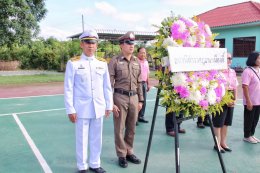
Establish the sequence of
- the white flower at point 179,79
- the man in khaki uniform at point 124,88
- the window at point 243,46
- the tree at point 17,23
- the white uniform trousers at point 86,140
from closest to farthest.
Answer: the white flower at point 179,79
the white uniform trousers at point 86,140
the man in khaki uniform at point 124,88
the tree at point 17,23
the window at point 243,46

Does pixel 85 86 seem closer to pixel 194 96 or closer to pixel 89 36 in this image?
pixel 89 36

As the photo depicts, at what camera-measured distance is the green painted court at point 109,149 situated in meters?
3.87

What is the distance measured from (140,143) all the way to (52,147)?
1546mm

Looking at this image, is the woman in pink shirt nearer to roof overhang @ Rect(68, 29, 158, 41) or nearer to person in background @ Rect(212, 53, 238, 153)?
person in background @ Rect(212, 53, 238, 153)

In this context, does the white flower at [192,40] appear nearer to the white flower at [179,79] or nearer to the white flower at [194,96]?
the white flower at [179,79]

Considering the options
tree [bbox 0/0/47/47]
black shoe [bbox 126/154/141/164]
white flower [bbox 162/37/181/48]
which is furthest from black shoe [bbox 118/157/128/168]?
tree [bbox 0/0/47/47]

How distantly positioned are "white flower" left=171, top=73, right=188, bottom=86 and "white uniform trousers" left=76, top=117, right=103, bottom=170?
1.27 meters

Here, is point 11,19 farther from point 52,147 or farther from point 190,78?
point 190,78

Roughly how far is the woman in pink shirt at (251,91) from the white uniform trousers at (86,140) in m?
2.65

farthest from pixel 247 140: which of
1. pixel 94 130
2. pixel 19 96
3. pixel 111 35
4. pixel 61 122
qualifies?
pixel 111 35

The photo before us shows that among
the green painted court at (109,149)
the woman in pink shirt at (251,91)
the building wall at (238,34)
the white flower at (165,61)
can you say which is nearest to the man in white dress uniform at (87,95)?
the green painted court at (109,149)

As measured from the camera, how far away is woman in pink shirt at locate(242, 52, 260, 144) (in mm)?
4672

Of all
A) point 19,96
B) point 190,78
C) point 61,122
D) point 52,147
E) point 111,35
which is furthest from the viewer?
point 111,35

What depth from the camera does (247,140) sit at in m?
5.03
